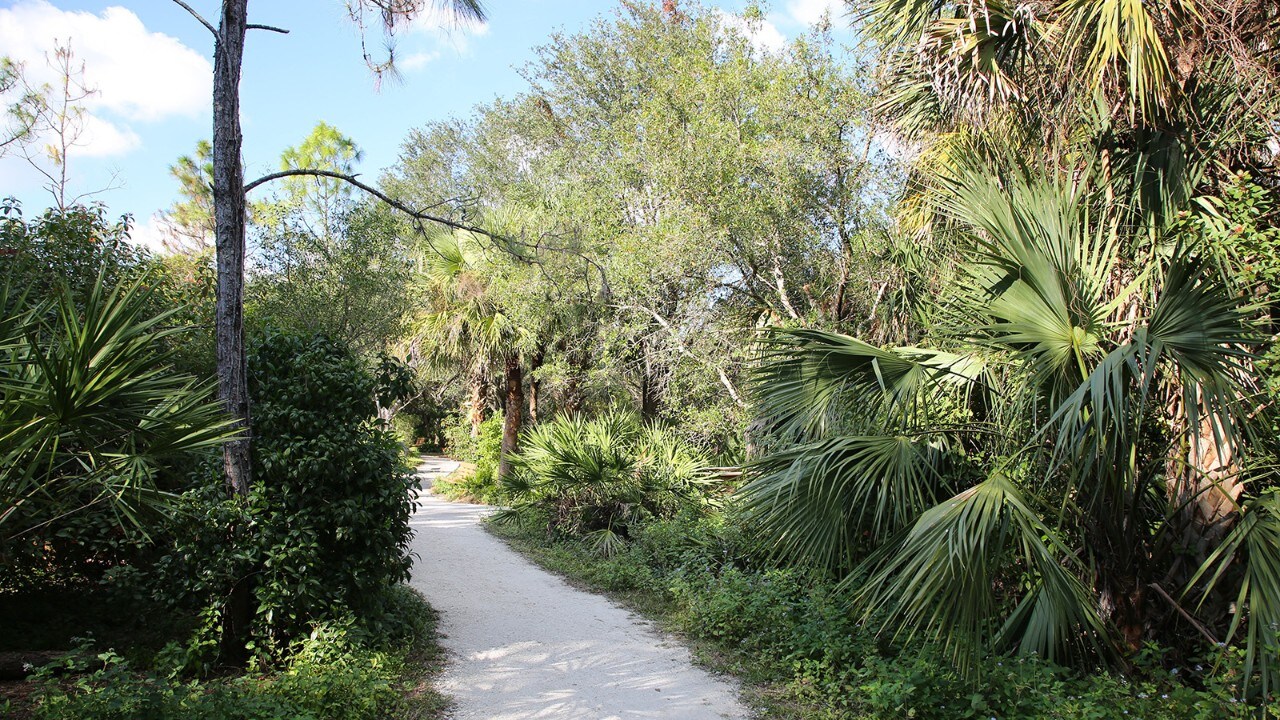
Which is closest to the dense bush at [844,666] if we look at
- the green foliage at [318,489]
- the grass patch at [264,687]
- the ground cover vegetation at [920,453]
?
the ground cover vegetation at [920,453]

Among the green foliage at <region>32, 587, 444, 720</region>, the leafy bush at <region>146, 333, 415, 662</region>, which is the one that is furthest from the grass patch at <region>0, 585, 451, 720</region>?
the leafy bush at <region>146, 333, 415, 662</region>

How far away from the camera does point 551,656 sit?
6.34 m

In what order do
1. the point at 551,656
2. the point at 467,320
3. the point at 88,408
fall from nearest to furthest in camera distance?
the point at 88,408 < the point at 551,656 < the point at 467,320

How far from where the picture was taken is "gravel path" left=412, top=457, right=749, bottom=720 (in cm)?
511

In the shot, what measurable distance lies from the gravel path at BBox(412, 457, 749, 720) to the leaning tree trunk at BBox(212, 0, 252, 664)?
5.16 feet

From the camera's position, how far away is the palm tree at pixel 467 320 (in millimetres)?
17750

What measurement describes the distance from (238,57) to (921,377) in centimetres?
537

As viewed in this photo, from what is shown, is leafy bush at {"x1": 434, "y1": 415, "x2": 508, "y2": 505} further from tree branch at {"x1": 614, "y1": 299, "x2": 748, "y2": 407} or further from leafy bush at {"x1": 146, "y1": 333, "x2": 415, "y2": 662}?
leafy bush at {"x1": 146, "y1": 333, "x2": 415, "y2": 662}

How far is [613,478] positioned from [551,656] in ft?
18.1

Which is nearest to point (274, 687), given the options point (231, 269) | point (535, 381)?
Answer: point (231, 269)

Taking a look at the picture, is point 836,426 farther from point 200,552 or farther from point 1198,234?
point 200,552

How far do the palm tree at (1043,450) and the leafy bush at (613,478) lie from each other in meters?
5.64

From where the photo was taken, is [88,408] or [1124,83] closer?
[88,408]

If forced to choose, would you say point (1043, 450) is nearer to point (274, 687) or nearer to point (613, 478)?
point (274, 687)
